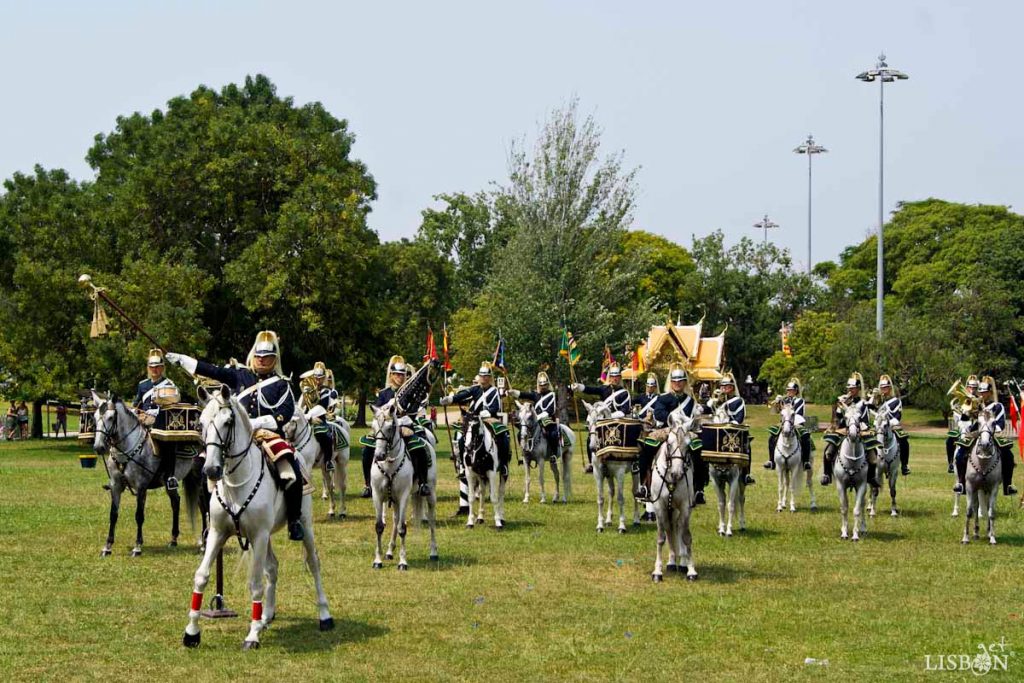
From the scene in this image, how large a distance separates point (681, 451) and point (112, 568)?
29.0ft

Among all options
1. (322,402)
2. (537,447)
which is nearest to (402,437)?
(322,402)

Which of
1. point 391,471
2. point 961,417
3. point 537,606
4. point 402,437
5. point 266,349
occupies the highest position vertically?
point 266,349

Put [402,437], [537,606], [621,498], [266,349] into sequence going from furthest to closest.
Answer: [621,498], [402,437], [537,606], [266,349]

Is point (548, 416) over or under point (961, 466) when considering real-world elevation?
over

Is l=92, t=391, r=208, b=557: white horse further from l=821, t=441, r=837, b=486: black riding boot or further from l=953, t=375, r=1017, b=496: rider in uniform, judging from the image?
l=953, t=375, r=1017, b=496: rider in uniform

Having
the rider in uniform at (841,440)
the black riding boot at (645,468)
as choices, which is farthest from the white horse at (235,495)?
the rider in uniform at (841,440)

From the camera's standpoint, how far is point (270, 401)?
1445 centimetres

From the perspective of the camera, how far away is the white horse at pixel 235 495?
12.9 metres

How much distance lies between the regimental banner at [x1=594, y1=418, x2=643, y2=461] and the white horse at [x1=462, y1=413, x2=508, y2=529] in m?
2.13

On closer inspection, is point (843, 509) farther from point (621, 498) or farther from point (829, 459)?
point (621, 498)

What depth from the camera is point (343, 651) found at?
1349 cm

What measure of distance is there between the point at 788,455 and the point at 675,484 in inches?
372

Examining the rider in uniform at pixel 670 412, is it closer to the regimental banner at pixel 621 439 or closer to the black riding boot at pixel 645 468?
the black riding boot at pixel 645 468

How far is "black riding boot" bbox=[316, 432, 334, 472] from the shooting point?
81.3 feet
